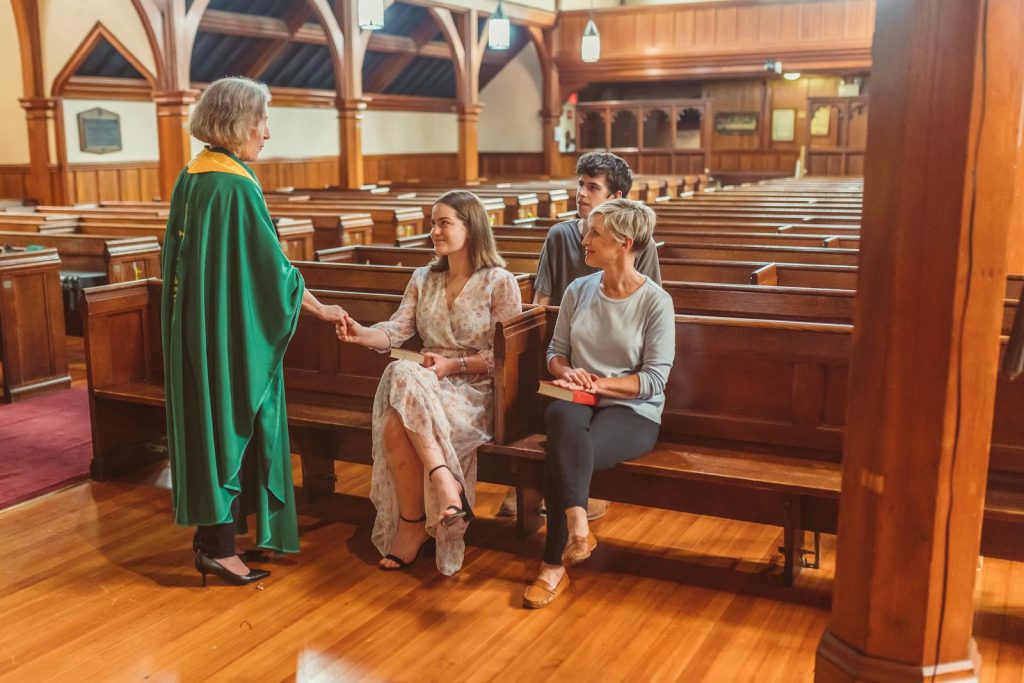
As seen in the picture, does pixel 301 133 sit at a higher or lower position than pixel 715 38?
lower

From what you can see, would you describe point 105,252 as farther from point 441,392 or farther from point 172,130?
point 441,392

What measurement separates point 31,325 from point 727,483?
4.32 meters

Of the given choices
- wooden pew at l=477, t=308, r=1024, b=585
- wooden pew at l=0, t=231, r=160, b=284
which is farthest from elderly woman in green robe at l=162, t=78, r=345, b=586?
wooden pew at l=0, t=231, r=160, b=284

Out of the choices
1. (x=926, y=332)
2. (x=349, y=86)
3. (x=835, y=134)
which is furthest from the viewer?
(x=835, y=134)

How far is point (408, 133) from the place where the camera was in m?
18.7

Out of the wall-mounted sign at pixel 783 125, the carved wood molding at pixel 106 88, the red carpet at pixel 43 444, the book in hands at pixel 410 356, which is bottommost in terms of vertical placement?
the red carpet at pixel 43 444

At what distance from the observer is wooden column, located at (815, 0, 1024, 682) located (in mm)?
1830

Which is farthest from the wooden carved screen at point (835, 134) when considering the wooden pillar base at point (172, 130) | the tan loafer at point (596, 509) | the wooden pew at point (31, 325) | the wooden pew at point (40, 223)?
the tan loafer at point (596, 509)

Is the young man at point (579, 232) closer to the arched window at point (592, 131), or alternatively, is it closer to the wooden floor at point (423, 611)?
the wooden floor at point (423, 611)

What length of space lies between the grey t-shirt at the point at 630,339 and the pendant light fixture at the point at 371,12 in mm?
5932

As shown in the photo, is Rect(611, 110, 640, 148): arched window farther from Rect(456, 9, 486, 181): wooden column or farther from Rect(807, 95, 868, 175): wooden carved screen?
Rect(456, 9, 486, 181): wooden column

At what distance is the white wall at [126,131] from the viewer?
12484mm

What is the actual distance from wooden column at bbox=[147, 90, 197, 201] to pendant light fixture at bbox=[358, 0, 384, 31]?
84.1 inches

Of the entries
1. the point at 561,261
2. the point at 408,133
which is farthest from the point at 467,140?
the point at 561,261
